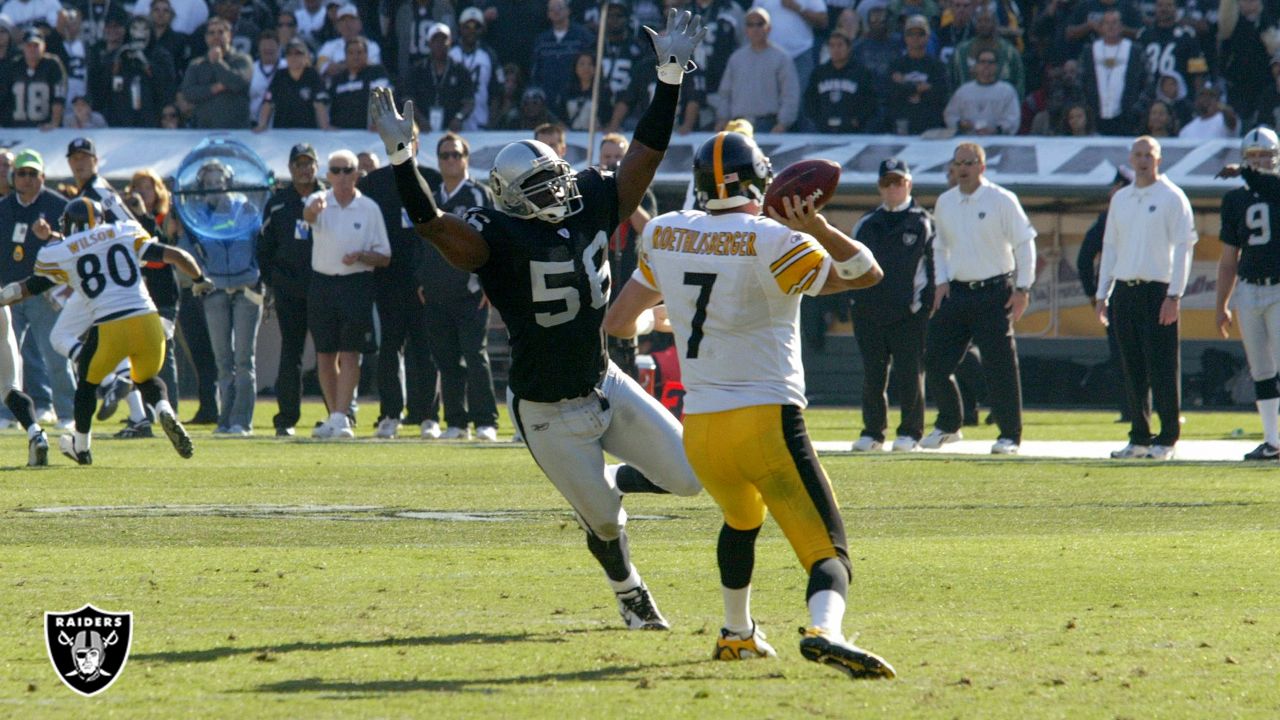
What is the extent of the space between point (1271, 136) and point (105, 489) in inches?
301

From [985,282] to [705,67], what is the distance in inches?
289

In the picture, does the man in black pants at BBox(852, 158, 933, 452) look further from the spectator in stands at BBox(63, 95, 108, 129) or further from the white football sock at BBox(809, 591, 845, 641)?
the spectator in stands at BBox(63, 95, 108, 129)

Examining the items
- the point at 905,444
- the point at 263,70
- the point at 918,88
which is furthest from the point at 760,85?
the point at 905,444

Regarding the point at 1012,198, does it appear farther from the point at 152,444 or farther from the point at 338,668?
the point at 338,668

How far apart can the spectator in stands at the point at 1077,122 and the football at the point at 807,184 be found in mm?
14079

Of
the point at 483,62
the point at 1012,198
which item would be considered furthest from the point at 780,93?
the point at 1012,198

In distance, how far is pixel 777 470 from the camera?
539cm

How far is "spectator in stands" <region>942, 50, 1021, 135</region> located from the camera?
1886 cm

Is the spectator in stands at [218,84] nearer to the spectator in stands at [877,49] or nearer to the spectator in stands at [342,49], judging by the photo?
the spectator in stands at [342,49]

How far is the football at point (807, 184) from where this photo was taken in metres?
5.56

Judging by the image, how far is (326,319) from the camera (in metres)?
14.1

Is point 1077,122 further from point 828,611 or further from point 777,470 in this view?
point 828,611

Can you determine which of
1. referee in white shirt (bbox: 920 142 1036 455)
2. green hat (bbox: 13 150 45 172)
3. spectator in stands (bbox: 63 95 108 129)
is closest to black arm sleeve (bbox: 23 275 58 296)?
green hat (bbox: 13 150 45 172)

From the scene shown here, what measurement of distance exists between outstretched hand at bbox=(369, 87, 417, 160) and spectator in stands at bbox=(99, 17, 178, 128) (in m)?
15.3
